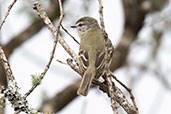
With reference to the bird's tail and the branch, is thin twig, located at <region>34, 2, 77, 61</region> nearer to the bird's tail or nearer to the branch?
the bird's tail

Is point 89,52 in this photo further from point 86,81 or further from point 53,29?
point 53,29

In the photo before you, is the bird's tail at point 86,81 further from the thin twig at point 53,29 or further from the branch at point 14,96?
the branch at point 14,96

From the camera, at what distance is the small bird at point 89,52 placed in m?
4.13

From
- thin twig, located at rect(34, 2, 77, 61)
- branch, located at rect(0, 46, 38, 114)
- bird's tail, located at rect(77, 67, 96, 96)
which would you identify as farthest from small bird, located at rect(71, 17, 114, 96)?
branch, located at rect(0, 46, 38, 114)

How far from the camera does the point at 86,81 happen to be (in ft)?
13.4

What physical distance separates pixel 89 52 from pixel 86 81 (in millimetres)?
742

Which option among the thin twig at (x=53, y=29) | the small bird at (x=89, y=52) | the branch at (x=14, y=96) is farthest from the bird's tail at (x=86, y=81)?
the branch at (x=14, y=96)

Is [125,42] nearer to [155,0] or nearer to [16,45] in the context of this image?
[155,0]

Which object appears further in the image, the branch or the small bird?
the small bird

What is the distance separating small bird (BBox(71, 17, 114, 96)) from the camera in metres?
4.13

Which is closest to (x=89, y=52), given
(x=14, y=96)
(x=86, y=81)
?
(x=86, y=81)

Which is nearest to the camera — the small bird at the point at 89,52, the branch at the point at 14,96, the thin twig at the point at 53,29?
the branch at the point at 14,96

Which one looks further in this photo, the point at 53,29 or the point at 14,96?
the point at 53,29

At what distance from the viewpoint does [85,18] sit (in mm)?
5730
